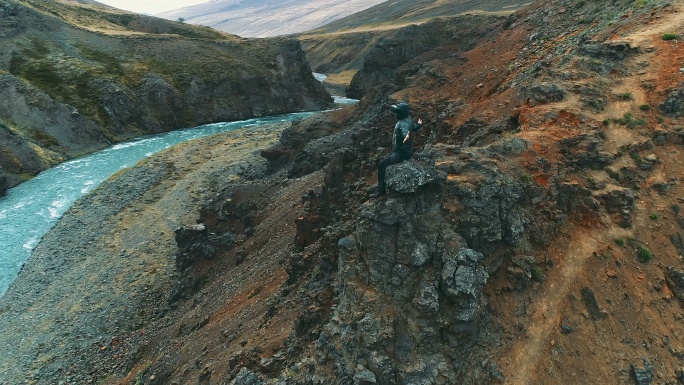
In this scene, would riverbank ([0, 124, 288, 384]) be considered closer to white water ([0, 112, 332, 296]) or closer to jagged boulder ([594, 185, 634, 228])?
white water ([0, 112, 332, 296])

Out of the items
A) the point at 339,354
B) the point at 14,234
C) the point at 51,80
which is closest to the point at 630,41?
the point at 339,354

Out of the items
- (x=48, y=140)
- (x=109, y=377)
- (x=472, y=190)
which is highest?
(x=472, y=190)

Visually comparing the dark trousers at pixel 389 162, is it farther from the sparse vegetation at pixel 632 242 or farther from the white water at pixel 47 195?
the white water at pixel 47 195

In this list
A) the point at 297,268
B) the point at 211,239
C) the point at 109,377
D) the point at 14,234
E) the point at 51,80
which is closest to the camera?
the point at 297,268

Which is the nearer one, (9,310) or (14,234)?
(9,310)

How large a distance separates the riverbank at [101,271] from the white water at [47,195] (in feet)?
6.06

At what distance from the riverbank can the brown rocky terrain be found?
11.4 inches

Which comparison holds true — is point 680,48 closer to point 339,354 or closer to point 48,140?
point 339,354

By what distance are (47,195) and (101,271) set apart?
974 inches

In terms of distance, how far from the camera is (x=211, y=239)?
3916 cm

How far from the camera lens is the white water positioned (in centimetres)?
4522

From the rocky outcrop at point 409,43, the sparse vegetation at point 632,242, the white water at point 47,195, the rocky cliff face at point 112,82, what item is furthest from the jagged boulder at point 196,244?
the rocky outcrop at point 409,43

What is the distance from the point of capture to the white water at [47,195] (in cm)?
4522

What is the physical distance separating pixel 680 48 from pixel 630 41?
8.23 ft
